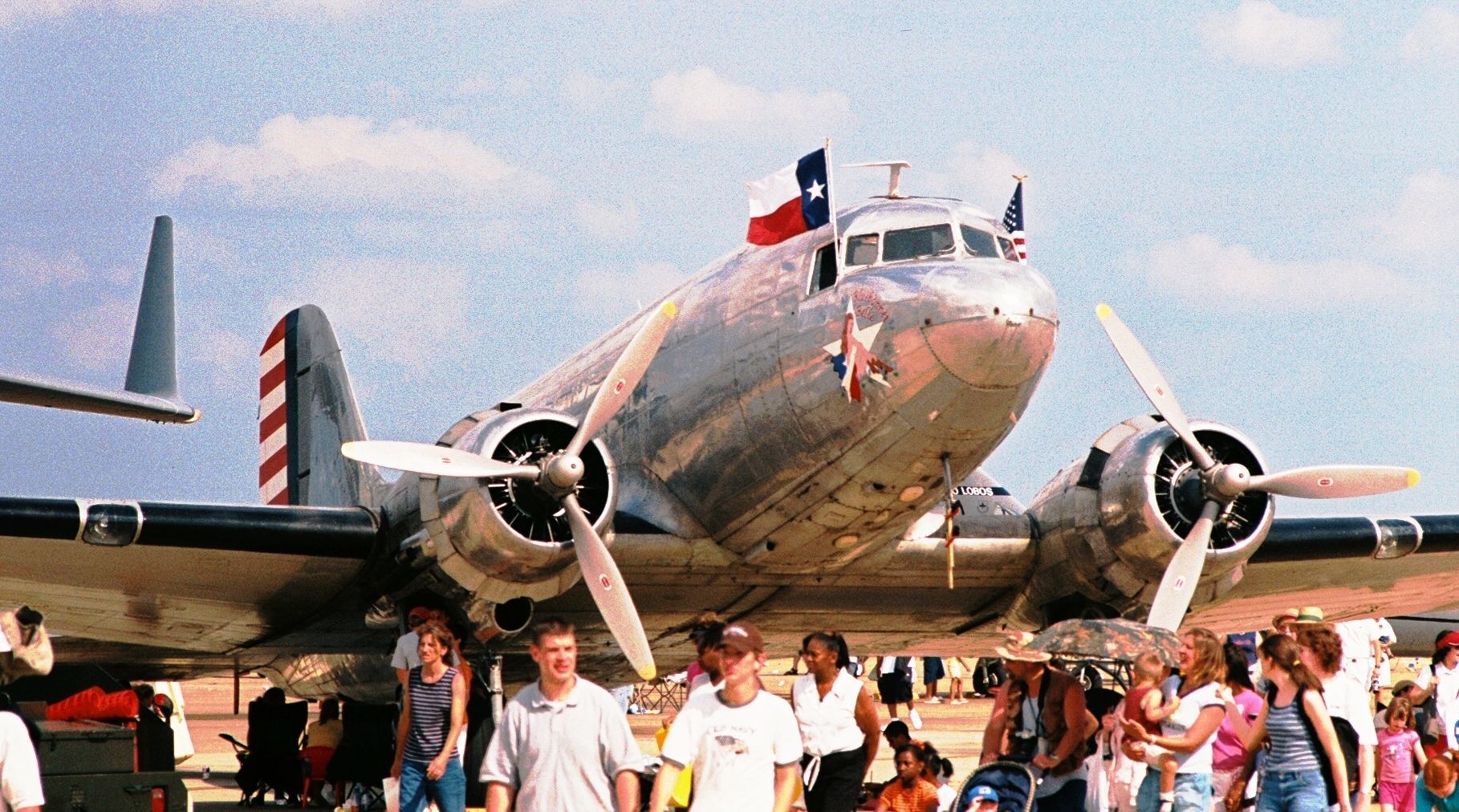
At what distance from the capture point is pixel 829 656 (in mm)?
8992

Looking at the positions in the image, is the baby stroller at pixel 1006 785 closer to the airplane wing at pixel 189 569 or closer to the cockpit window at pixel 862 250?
the cockpit window at pixel 862 250

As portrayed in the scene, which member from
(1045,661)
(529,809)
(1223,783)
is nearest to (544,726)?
(529,809)

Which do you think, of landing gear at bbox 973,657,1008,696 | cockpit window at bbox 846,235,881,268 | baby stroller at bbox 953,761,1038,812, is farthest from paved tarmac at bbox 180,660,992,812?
baby stroller at bbox 953,761,1038,812

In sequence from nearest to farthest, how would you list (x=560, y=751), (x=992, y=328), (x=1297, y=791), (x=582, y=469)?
(x=560, y=751) < (x=1297, y=791) < (x=992, y=328) < (x=582, y=469)

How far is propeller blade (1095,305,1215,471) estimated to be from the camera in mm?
14352

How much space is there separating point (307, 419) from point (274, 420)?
845 mm

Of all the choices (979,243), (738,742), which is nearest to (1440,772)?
(979,243)

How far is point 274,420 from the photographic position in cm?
2005

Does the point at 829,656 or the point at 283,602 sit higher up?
the point at 283,602

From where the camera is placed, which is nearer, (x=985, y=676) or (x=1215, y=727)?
(x=1215, y=727)

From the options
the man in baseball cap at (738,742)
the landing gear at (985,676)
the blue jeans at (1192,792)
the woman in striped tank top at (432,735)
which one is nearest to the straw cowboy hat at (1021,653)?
the blue jeans at (1192,792)

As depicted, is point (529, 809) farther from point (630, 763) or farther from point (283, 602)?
point (283, 602)

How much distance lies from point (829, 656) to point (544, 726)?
2.88m

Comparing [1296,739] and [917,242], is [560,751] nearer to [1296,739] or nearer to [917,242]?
[1296,739]
